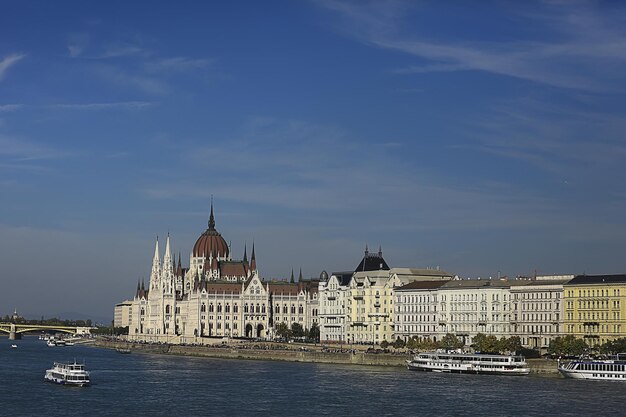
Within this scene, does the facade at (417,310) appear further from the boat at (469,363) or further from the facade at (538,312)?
the boat at (469,363)

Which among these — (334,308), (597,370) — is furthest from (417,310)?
(597,370)

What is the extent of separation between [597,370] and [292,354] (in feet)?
159

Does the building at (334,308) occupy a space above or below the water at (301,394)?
above

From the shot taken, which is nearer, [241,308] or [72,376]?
[72,376]

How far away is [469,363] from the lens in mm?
110375

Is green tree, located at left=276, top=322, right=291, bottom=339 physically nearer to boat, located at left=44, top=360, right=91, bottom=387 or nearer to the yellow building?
the yellow building

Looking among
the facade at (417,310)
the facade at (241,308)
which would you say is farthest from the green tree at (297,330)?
the facade at (417,310)

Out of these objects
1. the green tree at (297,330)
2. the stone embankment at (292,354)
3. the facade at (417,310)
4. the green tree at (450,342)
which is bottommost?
the stone embankment at (292,354)

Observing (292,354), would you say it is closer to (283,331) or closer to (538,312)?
(538,312)

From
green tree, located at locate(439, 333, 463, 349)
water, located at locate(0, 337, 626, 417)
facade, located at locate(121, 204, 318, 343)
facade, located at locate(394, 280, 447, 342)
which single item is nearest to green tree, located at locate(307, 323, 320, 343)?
facade, located at locate(121, 204, 318, 343)

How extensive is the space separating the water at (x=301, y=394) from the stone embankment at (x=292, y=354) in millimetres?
5830

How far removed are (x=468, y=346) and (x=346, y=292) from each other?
99.0 ft

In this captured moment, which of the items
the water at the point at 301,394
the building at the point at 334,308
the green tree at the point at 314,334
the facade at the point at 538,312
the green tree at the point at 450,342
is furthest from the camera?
the green tree at the point at 314,334

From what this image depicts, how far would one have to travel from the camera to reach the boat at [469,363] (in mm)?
106812
